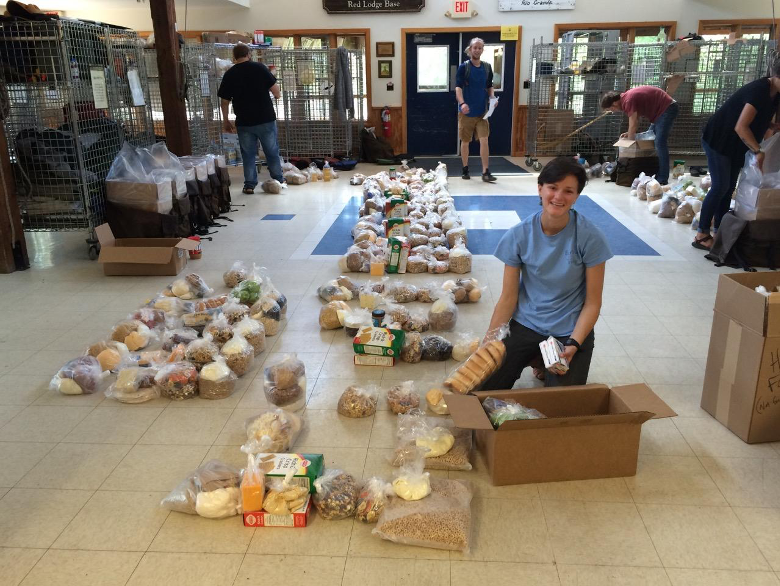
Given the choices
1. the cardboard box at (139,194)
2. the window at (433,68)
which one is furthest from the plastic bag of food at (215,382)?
the window at (433,68)

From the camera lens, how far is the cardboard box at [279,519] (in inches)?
79.0

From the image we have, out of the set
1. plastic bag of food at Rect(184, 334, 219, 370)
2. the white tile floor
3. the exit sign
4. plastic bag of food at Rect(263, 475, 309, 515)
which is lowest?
the white tile floor

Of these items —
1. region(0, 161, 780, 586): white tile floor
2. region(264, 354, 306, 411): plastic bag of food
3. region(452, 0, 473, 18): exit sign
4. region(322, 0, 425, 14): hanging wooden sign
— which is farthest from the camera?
region(322, 0, 425, 14): hanging wooden sign

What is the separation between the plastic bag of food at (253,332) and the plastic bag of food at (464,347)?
97cm

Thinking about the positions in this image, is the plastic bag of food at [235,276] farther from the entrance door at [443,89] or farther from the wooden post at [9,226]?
the entrance door at [443,89]

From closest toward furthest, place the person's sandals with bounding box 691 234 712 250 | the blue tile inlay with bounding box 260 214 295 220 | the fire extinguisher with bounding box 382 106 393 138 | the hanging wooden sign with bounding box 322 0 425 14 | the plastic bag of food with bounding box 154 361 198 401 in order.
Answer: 1. the plastic bag of food with bounding box 154 361 198 401
2. the person's sandals with bounding box 691 234 712 250
3. the blue tile inlay with bounding box 260 214 295 220
4. the hanging wooden sign with bounding box 322 0 425 14
5. the fire extinguisher with bounding box 382 106 393 138

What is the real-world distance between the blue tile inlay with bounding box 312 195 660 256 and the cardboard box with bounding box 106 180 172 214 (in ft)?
4.09

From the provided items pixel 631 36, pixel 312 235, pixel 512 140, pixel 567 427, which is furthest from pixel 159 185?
pixel 631 36

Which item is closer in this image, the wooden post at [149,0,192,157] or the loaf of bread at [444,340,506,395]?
the loaf of bread at [444,340,506,395]

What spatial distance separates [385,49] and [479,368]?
9039 mm

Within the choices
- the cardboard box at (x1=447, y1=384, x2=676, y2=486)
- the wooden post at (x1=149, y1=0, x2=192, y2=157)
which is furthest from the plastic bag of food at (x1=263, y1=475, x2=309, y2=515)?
the wooden post at (x1=149, y1=0, x2=192, y2=157)

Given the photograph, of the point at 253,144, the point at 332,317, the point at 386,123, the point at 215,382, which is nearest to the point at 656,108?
the point at 253,144

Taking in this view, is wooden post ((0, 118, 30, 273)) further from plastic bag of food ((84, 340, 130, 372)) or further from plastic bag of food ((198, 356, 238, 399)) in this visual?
plastic bag of food ((198, 356, 238, 399))

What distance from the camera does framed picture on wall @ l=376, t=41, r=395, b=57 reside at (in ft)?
34.6
